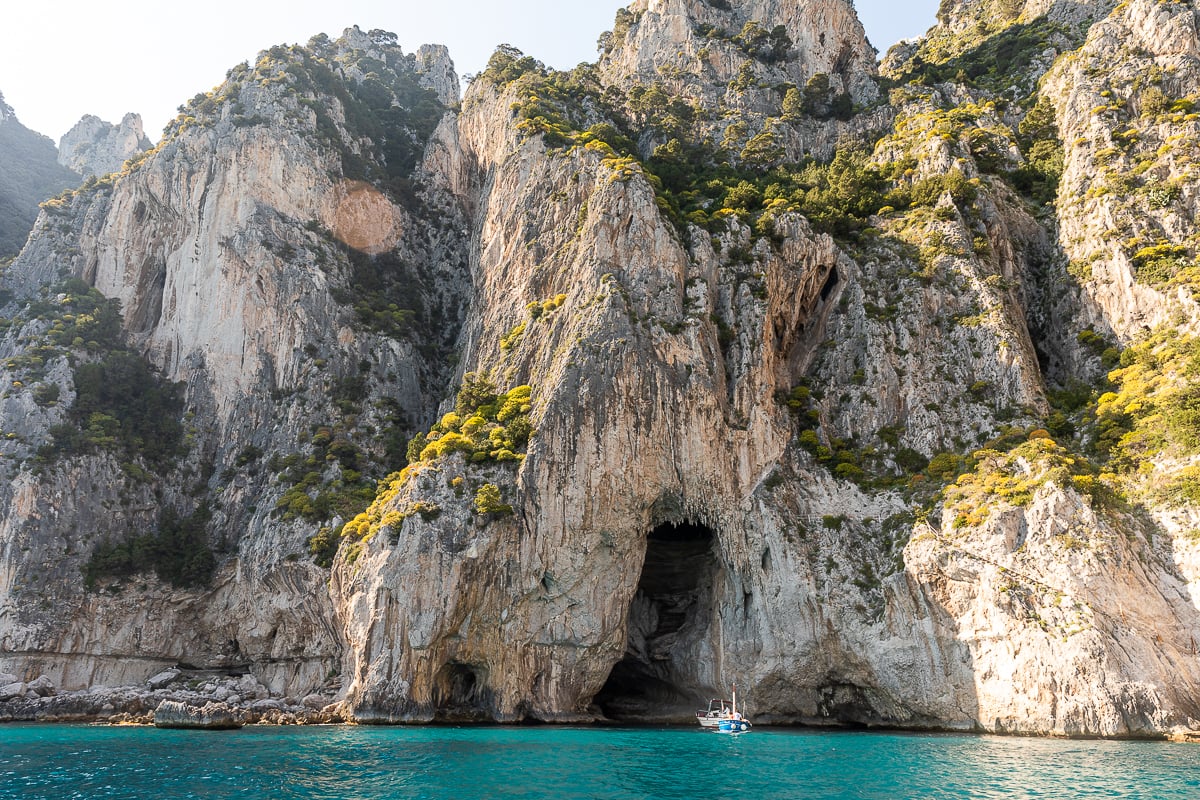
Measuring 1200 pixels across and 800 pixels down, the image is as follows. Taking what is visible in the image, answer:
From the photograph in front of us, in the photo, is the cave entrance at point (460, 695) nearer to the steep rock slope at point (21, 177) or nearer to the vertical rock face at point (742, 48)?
the vertical rock face at point (742, 48)

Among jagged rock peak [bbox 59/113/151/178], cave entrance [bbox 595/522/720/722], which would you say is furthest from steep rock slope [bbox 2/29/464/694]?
jagged rock peak [bbox 59/113/151/178]

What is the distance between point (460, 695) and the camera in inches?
1812

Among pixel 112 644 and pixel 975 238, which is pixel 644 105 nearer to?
pixel 975 238

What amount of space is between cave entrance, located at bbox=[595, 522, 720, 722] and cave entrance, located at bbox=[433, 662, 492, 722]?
32.0ft

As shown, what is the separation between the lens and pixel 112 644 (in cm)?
5431

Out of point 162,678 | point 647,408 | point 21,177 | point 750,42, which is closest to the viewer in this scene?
point 647,408

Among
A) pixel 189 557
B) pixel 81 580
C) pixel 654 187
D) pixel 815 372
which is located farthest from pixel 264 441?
pixel 815 372

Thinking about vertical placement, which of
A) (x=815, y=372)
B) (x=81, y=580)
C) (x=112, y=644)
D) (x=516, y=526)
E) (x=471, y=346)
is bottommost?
(x=112, y=644)

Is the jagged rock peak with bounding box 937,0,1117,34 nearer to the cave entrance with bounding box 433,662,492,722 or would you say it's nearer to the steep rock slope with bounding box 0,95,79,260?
the cave entrance with bounding box 433,662,492,722

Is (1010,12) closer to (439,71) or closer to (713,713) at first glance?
(439,71)

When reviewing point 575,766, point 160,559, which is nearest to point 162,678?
point 160,559

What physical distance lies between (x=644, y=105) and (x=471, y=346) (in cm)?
3358

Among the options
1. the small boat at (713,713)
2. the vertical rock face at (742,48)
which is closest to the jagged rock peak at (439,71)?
the vertical rock face at (742,48)

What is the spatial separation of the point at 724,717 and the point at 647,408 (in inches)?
731
